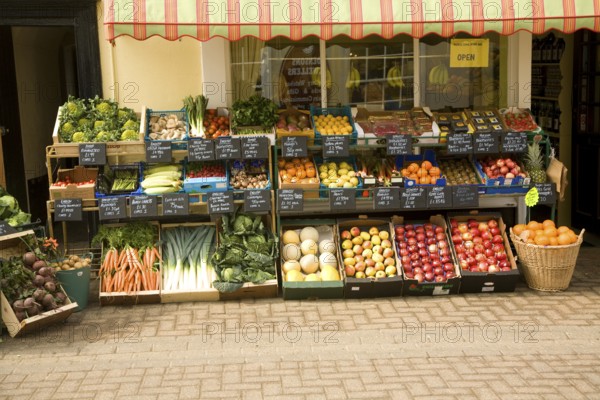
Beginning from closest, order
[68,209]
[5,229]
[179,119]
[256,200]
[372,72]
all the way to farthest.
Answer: [5,229], [68,209], [256,200], [179,119], [372,72]

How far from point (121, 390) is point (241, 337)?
4.73ft

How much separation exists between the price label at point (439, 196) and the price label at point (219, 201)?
7.10 ft

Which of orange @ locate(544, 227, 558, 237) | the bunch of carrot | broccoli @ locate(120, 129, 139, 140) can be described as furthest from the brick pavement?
broccoli @ locate(120, 129, 139, 140)

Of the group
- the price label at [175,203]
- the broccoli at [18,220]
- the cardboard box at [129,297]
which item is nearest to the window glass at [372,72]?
the price label at [175,203]

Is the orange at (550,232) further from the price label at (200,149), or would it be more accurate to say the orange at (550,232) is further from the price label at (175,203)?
the price label at (175,203)

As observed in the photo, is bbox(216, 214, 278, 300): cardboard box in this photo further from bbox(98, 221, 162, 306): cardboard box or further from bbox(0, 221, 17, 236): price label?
bbox(0, 221, 17, 236): price label

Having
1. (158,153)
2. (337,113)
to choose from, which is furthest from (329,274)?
(158,153)

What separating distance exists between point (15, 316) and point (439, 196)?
450 cm

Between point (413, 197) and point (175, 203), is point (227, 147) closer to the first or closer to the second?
point (175, 203)

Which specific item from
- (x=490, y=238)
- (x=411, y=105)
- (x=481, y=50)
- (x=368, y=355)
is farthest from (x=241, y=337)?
(x=481, y=50)

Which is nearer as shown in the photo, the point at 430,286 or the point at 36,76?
the point at 430,286

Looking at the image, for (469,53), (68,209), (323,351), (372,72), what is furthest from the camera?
(372,72)

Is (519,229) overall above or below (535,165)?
below

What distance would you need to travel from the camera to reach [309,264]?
870 cm
